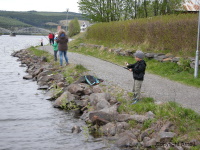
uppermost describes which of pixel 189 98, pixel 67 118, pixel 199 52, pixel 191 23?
pixel 191 23

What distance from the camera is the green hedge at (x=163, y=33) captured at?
51.5 ft

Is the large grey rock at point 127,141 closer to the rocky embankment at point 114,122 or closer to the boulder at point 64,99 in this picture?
the rocky embankment at point 114,122

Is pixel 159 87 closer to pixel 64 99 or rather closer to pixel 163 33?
pixel 64 99

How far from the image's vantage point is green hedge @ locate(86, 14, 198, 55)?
15695 millimetres

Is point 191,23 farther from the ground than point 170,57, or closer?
farther from the ground

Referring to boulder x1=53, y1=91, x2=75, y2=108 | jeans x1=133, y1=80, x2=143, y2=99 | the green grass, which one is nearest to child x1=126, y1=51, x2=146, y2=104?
jeans x1=133, y1=80, x2=143, y2=99

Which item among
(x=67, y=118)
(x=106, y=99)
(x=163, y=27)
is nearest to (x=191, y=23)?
(x=163, y=27)

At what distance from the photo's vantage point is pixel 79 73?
15859 millimetres

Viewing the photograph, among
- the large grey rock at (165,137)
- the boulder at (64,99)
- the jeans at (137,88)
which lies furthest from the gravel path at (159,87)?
the boulder at (64,99)

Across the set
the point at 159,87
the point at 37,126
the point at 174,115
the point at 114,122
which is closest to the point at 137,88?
the point at 114,122

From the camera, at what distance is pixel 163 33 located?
1805cm

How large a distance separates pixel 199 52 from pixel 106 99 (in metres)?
5.73

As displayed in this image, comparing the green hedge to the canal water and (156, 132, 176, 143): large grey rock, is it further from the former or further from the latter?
(156, 132, 176, 143): large grey rock

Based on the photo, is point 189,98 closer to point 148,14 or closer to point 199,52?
point 199,52
